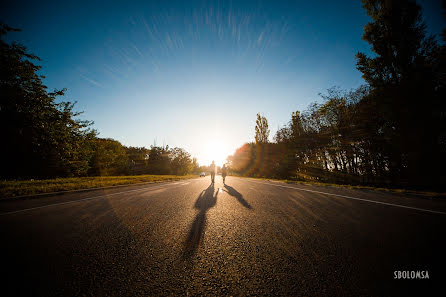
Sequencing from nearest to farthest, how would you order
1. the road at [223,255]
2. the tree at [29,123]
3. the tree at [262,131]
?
1. the road at [223,255]
2. the tree at [29,123]
3. the tree at [262,131]

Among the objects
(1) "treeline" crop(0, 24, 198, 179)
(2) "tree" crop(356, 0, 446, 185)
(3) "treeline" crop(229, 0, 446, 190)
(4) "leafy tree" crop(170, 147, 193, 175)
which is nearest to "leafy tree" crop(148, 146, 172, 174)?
(4) "leafy tree" crop(170, 147, 193, 175)

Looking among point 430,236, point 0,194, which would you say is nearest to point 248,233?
point 430,236

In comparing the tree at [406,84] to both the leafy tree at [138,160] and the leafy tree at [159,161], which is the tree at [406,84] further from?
the leafy tree at [138,160]

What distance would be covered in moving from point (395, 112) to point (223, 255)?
17.7 meters

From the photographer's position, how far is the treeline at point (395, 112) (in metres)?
10.5

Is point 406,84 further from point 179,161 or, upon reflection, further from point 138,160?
point 138,160

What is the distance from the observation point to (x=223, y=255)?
1926 mm

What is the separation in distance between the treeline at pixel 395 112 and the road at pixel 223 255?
507 inches

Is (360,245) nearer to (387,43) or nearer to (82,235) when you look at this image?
(82,235)

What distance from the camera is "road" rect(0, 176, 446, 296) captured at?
4.39ft

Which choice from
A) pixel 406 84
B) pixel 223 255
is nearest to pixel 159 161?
pixel 223 255

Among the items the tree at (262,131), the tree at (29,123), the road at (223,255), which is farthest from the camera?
the tree at (262,131)

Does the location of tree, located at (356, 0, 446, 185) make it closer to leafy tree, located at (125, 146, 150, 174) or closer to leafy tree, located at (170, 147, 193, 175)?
leafy tree, located at (170, 147, 193, 175)

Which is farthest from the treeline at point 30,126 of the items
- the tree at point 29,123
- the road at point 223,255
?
the road at point 223,255
